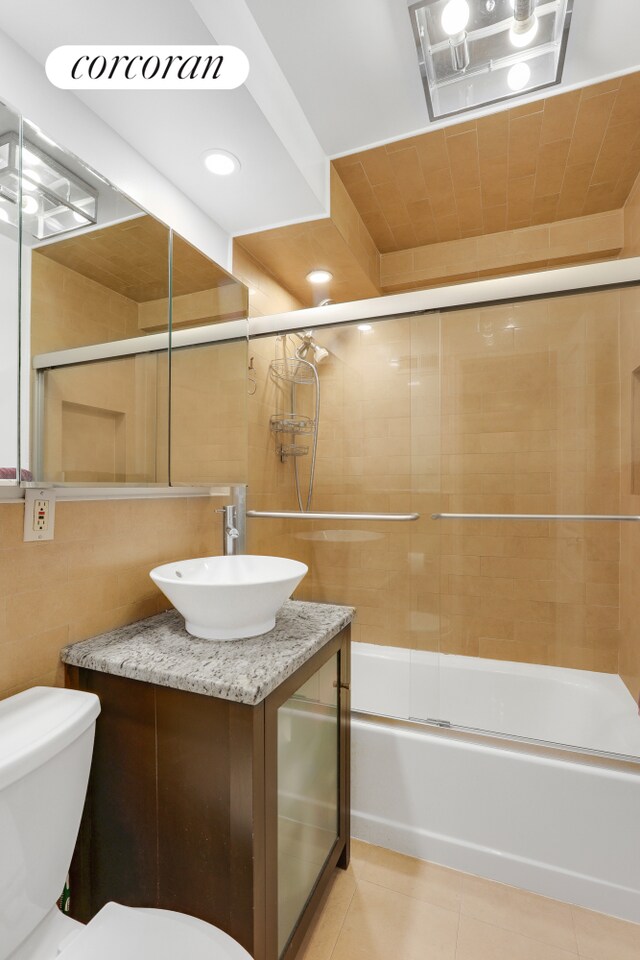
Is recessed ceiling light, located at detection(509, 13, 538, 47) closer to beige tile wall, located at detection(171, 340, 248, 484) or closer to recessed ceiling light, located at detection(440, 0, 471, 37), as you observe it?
recessed ceiling light, located at detection(440, 0, 471, 37)

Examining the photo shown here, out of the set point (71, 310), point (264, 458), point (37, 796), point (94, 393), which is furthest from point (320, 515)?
point (37, 796)

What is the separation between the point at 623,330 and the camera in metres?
1.80

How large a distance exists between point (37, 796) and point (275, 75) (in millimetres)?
2003

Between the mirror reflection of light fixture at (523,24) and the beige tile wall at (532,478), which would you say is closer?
the mirror reflection of light fixture at (523,24)

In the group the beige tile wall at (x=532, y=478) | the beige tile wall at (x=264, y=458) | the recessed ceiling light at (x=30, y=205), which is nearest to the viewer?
the recessed ceiling light at (x=30, y=205)

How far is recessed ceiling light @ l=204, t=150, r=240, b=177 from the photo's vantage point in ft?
4.97

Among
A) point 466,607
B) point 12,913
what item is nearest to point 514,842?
point 466,607

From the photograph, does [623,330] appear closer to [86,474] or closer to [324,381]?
[324,381]

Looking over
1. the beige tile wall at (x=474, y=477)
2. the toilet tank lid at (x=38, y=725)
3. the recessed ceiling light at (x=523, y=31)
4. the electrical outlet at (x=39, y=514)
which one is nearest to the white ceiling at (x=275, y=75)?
the recessed ceiling light at (x=523, y=31)

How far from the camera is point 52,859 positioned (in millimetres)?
939

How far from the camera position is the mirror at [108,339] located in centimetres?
100

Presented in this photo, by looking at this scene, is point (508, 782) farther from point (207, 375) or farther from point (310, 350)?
point (310, 350)

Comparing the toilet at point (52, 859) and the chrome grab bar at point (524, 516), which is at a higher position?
the chrome grab bar at point (524, 516)

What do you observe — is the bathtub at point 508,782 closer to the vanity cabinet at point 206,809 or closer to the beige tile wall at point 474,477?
the beige tile wall at point 474,477
